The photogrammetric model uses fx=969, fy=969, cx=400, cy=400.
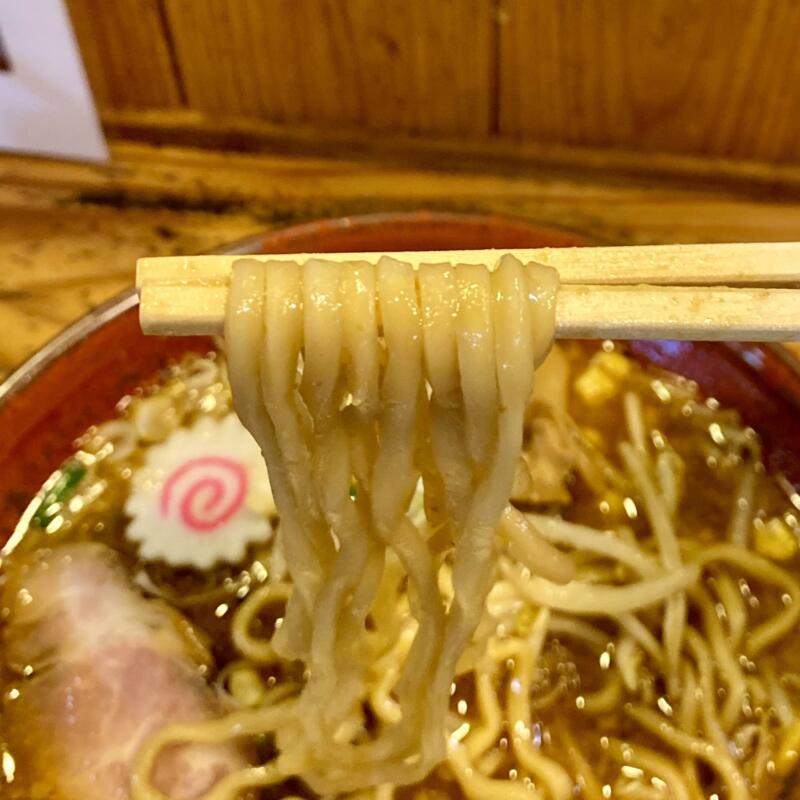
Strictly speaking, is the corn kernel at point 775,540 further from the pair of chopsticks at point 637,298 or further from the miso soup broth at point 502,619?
the pair of chopsticks at point 637,298

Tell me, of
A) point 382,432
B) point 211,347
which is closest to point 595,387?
point 211,347

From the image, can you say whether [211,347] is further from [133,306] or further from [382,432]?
[382,432]

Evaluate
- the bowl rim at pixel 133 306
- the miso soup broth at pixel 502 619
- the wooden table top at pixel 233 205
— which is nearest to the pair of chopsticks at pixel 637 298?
the miso soup broth at pixel 502 619

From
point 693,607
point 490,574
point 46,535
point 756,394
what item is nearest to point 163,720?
point 46,535

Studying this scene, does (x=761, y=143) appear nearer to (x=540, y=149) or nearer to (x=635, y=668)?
(x=540, y=149)

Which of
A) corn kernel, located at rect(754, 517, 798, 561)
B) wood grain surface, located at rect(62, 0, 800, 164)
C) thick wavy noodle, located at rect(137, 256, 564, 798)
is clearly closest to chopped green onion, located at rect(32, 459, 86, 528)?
thick wavy noodle, located at rect(137, 256, 564, 798)

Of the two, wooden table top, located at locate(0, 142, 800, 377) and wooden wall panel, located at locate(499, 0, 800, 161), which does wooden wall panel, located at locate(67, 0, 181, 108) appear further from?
wooden wall panel, located at locate(499, 0, 800, 161)
